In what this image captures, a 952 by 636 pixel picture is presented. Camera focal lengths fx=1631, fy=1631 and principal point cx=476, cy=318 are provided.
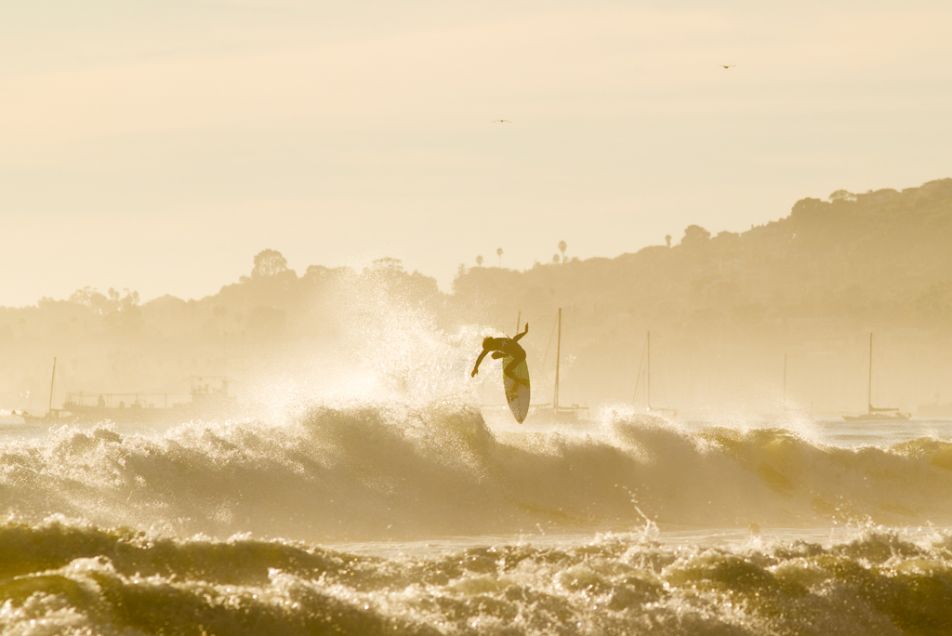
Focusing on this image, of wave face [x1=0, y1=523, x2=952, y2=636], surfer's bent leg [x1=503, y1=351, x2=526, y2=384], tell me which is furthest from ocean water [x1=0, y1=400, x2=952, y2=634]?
surfer's bent leg [x1=503, y1=351, x2=526, y2=384]

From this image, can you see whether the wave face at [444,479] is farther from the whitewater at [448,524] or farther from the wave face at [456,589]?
the wave face at [456,589]

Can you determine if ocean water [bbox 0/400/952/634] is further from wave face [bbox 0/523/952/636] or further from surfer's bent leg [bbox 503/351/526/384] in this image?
surfer's bent leg [bbox 503/351/526/384]

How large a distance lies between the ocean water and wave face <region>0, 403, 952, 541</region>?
68mm

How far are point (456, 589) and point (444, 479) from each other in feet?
63.6

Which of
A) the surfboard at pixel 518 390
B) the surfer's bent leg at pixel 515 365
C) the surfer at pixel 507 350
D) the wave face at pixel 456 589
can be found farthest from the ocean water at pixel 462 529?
the surfer at pixel 507 350

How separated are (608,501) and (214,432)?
30.4 ft

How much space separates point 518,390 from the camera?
3238 cm

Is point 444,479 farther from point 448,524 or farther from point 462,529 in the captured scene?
point 462,529

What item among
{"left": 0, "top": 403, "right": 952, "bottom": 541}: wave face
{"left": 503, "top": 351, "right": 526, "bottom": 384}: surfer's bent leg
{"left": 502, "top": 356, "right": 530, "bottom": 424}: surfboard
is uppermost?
{"left": 503, "top": 351, "right": 526, "bottom": 384}: surfer's bent leg

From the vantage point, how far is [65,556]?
17656mm

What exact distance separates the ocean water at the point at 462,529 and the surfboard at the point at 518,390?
8.46ft

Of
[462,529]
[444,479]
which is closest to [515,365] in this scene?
[462,529]

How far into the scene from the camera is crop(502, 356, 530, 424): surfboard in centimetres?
3203

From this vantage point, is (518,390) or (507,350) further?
(518,390)
